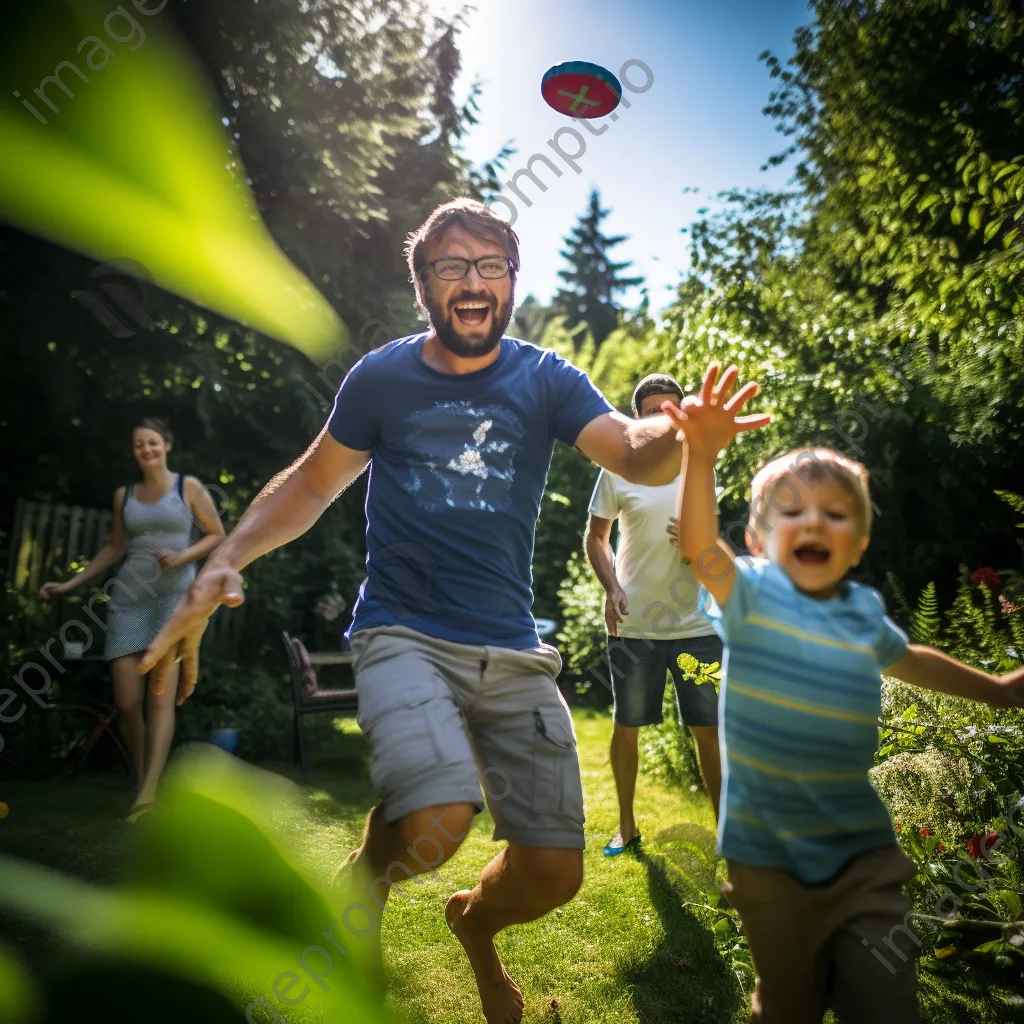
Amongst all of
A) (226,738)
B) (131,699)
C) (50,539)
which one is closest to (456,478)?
(131,699)

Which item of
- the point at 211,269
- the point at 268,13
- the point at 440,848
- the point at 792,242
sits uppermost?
the point at 792,242

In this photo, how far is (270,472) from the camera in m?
8.32

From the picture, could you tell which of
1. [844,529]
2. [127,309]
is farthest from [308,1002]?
[844,529]

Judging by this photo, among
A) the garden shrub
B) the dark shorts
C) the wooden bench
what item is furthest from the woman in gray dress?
the garden shrub

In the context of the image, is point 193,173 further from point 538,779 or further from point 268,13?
point 538,779

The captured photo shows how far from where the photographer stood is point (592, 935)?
335 cm

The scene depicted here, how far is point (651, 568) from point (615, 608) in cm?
26

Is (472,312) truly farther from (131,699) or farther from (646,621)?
(131,699)

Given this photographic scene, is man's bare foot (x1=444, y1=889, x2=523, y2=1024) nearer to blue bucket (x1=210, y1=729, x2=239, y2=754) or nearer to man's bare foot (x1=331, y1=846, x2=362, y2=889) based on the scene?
man's bare foot (x1=331, y1=846, x2=362, y2=889)

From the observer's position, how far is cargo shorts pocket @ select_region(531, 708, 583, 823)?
2.36 metres

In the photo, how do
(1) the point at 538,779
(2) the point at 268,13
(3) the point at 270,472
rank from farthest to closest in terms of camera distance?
(3) the point at 270,472
(1) the point at 538,779
(2) the point at 268,13

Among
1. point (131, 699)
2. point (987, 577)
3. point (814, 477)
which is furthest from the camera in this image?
point (131, 699)

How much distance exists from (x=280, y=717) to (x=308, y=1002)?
277 inches

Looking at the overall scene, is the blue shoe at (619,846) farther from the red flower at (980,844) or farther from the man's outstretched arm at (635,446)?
the man's outstretched arm at (635,446)
